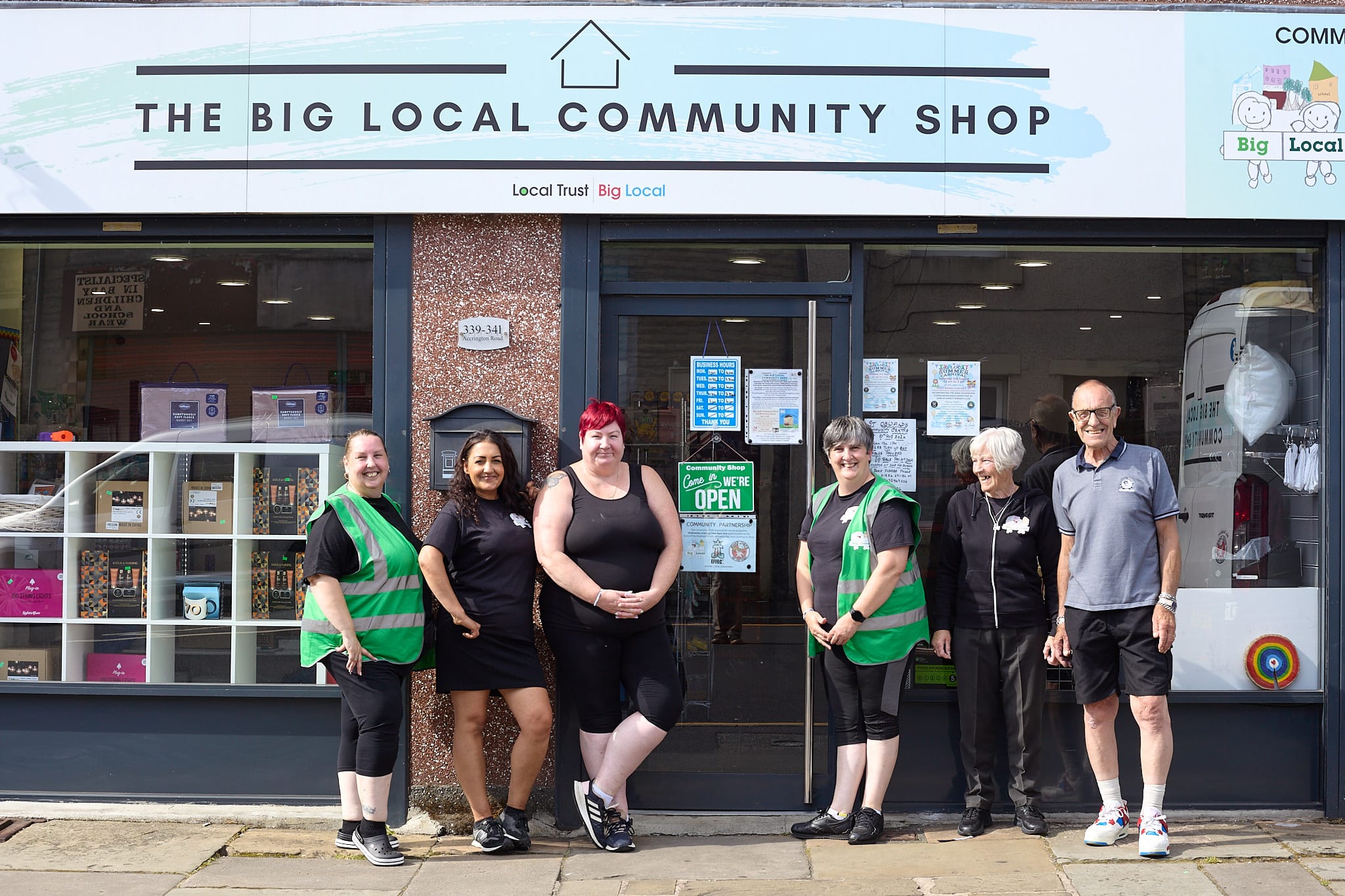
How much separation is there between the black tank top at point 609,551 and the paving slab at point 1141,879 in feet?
6.49

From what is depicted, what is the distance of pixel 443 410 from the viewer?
5.23m

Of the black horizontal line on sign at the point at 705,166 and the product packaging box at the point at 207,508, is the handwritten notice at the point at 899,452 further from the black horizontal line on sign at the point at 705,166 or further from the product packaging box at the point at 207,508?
the product packaging box at the point at 207,508

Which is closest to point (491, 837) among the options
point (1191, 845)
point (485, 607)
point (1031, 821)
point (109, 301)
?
point (485, 607)

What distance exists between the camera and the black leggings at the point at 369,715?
15.2 feet

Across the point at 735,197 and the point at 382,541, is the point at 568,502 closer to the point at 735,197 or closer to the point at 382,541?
the point at 382,541

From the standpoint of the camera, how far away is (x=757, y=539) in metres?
5.39

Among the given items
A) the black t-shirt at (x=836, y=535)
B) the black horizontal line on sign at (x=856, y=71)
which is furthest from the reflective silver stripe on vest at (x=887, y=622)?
the black horizontal line on sign at (x=856, y=71)

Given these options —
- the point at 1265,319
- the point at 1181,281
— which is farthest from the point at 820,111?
the point at 1265,319

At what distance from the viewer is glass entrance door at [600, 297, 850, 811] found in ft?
17.5

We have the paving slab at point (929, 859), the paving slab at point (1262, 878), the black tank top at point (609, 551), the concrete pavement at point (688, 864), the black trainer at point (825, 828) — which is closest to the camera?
the paving slab at point (1262, 878)

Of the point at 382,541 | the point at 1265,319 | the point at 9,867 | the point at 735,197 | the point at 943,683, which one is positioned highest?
the point at 735,197

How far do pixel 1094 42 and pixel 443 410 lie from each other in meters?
3.40

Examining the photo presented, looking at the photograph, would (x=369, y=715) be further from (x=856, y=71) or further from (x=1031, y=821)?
(x=856, y=71)

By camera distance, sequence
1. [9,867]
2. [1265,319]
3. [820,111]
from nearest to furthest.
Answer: [9,867]
[820,111]
[1265,319]
